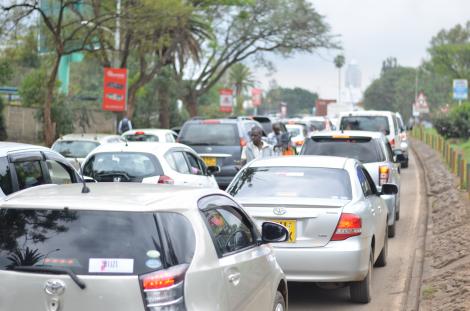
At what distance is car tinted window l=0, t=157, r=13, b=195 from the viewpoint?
307 inches

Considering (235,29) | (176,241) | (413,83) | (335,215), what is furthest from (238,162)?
(413,83)

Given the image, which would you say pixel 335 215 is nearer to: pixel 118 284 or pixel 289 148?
pixel 118 284

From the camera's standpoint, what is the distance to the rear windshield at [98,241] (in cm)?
459

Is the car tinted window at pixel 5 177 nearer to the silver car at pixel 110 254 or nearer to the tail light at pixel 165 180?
the silver car at pixel 110 254

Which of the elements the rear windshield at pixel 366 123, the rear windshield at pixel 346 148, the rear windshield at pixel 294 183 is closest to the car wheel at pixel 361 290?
the rear windshield at pixel 294 183

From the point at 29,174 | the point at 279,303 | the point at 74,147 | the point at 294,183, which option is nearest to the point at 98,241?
the point at 279,303

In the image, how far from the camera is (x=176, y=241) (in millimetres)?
4711

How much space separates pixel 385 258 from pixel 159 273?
24.1 feet

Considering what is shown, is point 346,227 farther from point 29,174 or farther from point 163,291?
point 163,291

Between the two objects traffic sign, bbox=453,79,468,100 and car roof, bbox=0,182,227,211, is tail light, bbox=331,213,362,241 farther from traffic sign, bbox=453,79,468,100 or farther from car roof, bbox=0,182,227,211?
traffic sign, bbox=453,79,468,100

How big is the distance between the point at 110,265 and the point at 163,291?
33 centimetres

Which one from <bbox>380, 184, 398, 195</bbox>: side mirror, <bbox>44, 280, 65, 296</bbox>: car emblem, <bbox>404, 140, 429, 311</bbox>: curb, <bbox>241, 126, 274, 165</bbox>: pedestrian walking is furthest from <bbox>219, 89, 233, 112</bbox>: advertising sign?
<bbox>44, 280, 65, 296</bbox>: car emblem

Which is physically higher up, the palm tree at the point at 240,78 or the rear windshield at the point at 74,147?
the palm tree at the point at 240,78

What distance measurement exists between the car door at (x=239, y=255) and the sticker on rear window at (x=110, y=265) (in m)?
0.67
